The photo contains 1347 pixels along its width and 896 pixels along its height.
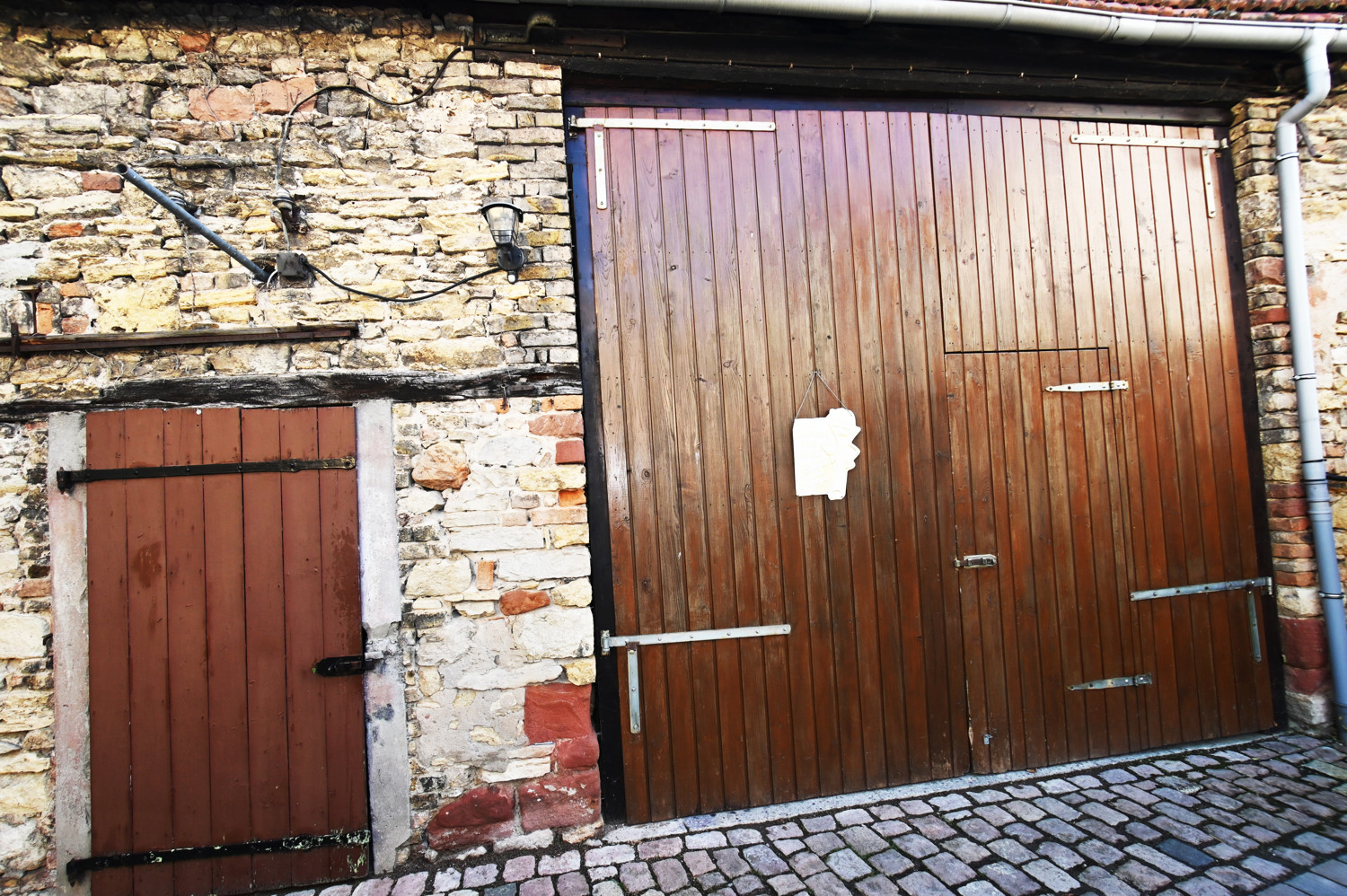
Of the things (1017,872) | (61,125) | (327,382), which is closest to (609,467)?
(327,382)

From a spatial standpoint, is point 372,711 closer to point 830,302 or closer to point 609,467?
point 609,467

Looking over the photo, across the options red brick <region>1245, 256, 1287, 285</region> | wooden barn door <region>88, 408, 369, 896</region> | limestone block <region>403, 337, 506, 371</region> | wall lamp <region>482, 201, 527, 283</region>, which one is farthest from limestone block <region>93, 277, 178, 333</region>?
red brick <region>1245, 256, 1287, 285</region>

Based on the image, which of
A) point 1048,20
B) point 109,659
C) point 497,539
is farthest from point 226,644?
point 1048,20

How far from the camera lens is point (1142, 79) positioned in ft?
10.8

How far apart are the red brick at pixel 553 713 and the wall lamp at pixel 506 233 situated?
188 centimetres

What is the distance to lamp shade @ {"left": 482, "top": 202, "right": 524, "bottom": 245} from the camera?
2.54 metres

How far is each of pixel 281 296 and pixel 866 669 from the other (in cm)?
327

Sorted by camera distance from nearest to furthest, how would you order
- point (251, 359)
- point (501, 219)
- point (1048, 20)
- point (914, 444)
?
1. point (501, 219)
2. point (251, 359)
3. point (1048, 20)
4. point (914, 444)

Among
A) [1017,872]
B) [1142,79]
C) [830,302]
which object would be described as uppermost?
[1142,79]

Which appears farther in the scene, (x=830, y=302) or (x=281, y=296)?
(x=830, y=302)

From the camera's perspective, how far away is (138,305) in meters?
2.62

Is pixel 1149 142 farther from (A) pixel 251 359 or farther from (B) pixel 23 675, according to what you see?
(B) pixel 23 675

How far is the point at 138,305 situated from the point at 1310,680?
6.11 metres

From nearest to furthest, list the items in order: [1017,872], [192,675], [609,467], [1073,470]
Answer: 1. [1017,872]
2. [192,675]
3. [609,467]
4. [1073,470]
